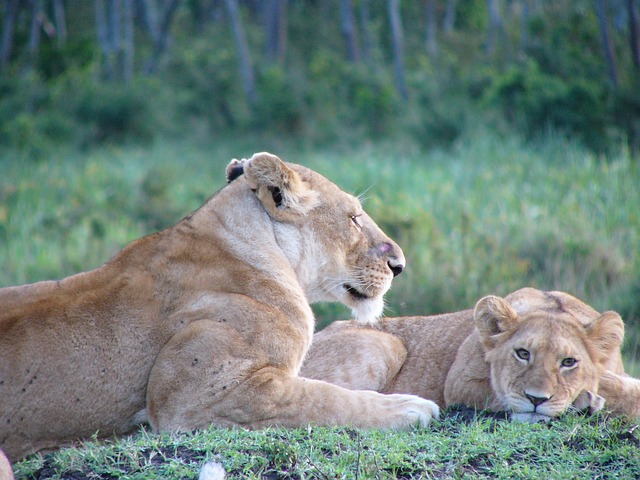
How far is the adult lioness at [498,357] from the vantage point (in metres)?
4.06

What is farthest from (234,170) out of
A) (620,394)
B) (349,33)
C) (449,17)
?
(449,17)

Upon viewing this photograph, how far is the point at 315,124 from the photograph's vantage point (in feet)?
66.9

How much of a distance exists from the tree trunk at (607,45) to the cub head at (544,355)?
11.4 meters

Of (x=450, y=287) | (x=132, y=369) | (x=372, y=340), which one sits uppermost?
(x=132, y=369)

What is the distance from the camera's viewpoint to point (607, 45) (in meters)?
15.6

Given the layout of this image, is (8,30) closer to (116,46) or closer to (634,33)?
(116,46)

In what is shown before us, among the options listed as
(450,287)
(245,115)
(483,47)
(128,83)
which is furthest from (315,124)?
(450,287)

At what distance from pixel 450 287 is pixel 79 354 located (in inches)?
198

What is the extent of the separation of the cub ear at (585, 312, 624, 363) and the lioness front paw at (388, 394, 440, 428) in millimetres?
861

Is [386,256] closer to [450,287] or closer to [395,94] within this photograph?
[450,287]

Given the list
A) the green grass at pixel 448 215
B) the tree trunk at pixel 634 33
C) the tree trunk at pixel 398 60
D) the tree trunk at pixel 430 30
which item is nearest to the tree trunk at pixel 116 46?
the tree trunk at pixel 398 60

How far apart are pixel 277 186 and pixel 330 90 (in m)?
18.2

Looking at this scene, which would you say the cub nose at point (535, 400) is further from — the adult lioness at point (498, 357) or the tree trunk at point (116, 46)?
the tree trunk at point (116, 46)

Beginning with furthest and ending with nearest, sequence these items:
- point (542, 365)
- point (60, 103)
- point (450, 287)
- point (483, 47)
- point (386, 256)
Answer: point (483, 47) → point (60, 103) → point (450, 287) → point (386, 256) → point (542, 365)
